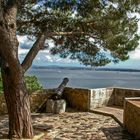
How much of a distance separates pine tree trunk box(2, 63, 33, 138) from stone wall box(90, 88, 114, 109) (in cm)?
456

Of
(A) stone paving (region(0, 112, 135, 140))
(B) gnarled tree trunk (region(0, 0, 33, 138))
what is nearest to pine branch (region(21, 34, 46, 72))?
(B) gnarled tree trunk (region(0, 0, 33, 138))

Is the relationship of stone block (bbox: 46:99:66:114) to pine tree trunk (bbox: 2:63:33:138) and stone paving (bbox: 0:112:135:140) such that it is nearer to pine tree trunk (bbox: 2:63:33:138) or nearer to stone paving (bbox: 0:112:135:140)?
stone paving (bbox: 0:112:135:140)

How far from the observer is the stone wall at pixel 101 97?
491 inches

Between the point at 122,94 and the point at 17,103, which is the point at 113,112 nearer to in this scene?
the point at 122,94

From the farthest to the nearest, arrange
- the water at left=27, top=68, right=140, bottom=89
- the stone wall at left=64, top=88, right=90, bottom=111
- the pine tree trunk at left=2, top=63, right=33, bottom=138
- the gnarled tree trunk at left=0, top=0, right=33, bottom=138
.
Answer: the water at left=27, top=68, right=140, bottom=89
the stone wall at left=64, top=88, right=90, bottom=111
the pine tree trunk at left=2, top=63, right=33, bottom=138
the gnarled tree trunk at left=0, top=0, right=33, bottom=138

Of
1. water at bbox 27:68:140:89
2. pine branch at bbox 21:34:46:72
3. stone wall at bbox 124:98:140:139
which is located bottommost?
water at bbox 27:68:140:89

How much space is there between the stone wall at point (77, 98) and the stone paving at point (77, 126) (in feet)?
2.05

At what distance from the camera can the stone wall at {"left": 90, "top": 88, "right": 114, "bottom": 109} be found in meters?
12.5

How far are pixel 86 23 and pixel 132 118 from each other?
3440 millimetres

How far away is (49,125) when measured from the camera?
9.85 meters

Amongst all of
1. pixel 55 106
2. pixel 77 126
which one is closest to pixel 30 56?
pixel 77 126

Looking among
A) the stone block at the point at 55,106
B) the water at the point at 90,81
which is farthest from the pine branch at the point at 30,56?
the water at the point at 90,81

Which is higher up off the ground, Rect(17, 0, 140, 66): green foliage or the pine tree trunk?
Rect(17, 0, 140, 66): green foliage

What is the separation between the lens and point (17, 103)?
8.05 m
